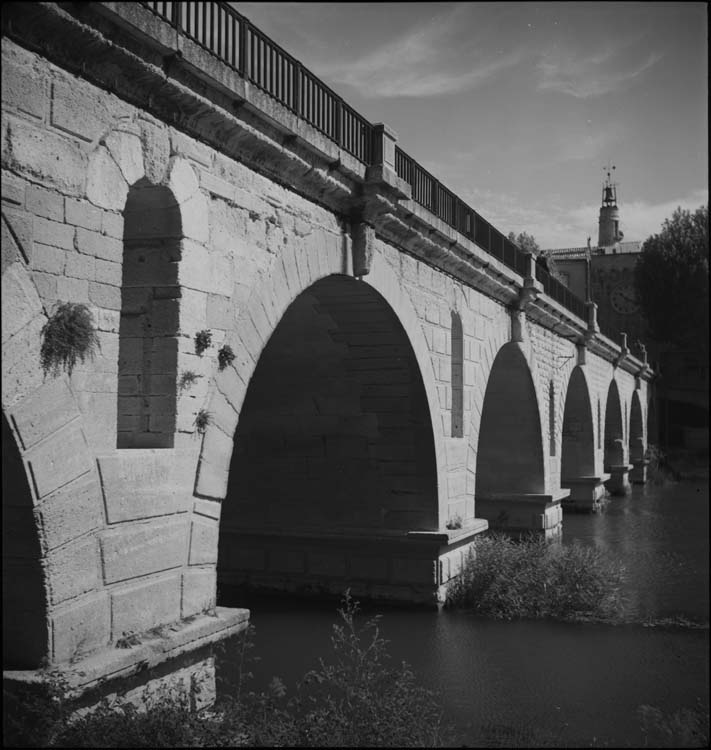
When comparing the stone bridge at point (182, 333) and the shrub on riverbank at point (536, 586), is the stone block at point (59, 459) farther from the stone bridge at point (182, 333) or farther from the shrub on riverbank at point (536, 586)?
the shrub on riverbank at point (536, 586)

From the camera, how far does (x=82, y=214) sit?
17.0 ft

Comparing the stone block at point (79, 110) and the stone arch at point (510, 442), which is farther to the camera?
the stone arch at point (510, 442)

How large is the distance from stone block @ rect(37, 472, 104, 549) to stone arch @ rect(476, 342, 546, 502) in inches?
488

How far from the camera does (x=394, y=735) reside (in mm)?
5617

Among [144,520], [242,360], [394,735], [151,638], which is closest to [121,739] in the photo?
[151,638]

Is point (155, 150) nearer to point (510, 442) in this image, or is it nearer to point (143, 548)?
point (143, 548)

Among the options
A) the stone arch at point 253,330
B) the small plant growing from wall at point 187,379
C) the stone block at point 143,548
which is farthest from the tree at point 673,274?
the stone block at point 143,548

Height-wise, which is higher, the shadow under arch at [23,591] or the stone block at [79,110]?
the stone block at [79,110]

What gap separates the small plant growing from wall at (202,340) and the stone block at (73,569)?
1.53 m

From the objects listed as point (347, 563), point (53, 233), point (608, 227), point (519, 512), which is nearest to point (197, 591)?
point (53, 233)

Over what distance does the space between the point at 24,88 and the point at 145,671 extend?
3344 mm

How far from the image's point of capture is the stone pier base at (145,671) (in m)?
4.77

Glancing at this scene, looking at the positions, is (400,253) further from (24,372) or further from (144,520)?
(24,372)

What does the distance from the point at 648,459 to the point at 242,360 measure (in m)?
31.4
